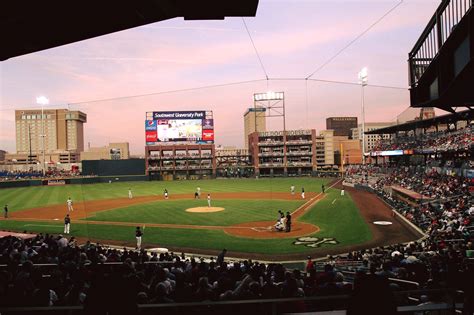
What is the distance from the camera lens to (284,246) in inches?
779

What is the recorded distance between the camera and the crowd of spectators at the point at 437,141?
124 ft

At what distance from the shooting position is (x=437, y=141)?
47.1 m

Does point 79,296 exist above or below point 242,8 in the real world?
below

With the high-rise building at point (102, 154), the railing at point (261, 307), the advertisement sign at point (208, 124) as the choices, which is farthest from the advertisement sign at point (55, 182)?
the high-rise building at point (102, 154)

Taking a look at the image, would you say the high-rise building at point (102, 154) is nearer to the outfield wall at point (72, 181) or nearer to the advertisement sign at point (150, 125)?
the advertisement sign at point (150, 125)

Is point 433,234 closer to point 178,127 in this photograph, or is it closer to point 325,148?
point 178,127

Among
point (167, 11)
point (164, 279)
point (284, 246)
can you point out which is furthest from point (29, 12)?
point (284, 246)

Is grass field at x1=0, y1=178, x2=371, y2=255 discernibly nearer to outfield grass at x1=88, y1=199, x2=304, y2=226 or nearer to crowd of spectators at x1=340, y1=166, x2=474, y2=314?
outfield grass at x1=88, y1=199, x2=304, y2=226

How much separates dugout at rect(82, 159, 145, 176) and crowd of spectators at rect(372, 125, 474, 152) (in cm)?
5646

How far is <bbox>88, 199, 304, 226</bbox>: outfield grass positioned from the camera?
29.0 m

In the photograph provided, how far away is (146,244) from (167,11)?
18.1m

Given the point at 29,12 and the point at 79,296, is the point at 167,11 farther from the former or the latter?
the point at 79,296

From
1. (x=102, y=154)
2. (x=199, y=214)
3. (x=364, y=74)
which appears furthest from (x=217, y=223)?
(x=102, y=154)

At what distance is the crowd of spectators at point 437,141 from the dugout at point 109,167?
56.5 m
